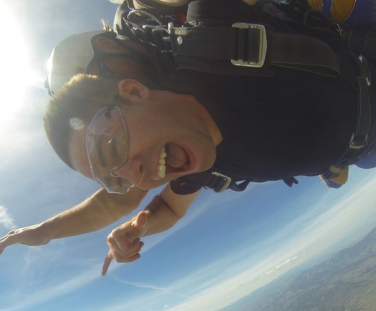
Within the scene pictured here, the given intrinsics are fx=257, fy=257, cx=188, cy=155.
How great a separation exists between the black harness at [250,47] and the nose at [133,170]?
0.73m

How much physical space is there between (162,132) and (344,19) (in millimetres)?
1813

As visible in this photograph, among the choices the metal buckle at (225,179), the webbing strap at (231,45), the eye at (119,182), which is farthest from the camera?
the metal buckle at (225,179)

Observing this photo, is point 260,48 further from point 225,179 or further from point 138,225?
point 138,225

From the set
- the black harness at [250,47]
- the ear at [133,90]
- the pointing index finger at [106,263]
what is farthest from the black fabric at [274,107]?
the pointing index finger at [106,263]

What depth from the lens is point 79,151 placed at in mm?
2078

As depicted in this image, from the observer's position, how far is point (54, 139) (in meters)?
2.13

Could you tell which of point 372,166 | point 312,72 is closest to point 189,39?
point 312,72

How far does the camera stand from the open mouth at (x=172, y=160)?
6.34 feet

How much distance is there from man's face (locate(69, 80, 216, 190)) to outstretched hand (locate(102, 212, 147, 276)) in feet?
1.05

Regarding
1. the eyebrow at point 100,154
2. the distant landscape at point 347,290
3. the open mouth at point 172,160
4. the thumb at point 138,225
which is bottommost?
the distant landscape at point 347,290

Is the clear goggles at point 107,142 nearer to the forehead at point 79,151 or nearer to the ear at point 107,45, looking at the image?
the forehead at point 79,151

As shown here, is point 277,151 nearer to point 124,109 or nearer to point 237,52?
point 237,52

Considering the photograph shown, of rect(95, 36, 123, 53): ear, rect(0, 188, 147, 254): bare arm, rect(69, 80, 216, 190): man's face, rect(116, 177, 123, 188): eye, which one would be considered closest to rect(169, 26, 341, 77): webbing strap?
rect(69, 80, 216, 190): man's face

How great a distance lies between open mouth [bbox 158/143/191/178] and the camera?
6.34 feet
